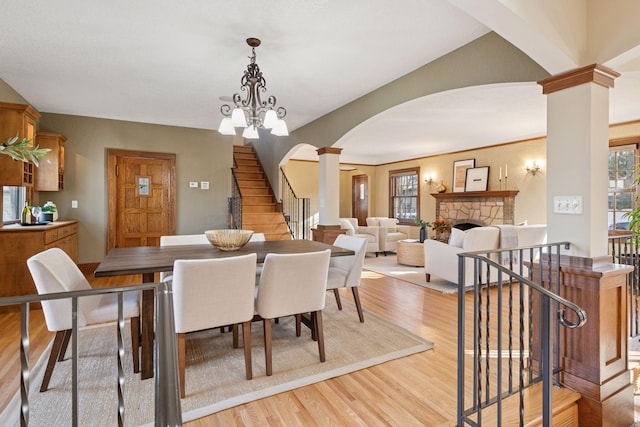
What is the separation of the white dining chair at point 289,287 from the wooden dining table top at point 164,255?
14.0 inches

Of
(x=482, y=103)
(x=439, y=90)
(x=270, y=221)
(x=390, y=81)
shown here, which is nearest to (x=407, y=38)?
(x=439, y=90)

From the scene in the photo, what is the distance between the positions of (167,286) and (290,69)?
2.87m

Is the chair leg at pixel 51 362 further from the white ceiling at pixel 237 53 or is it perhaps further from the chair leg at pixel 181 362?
the white ceiling at pixel 237 53

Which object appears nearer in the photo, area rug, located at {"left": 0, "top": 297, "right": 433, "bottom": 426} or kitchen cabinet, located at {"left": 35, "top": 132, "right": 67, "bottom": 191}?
area rug, located at {"left": 0, "top": 297, "right": 433, "bottom": 426}

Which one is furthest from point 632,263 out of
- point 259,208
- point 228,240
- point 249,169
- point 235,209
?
point 249,169

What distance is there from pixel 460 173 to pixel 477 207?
0.93 metres

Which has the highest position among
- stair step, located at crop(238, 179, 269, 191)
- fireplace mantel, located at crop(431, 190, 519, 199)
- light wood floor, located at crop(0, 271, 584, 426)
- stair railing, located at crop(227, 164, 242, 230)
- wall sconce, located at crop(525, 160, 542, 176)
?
wall sconce, located at crop(525, 160, 542, 176)

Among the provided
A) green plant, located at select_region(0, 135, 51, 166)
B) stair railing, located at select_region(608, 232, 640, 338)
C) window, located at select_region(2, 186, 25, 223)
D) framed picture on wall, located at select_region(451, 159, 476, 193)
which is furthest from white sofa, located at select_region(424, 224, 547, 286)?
window, located at select_region(2, 186, 25, 223)

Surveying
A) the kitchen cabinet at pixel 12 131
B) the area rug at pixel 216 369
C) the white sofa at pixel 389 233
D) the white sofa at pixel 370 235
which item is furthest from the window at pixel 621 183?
the kitchen cabinet at pixel 12 131

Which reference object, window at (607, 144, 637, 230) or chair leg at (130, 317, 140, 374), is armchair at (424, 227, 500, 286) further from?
chair leg at (130, 317, 140, 374)

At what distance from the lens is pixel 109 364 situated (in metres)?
2.44

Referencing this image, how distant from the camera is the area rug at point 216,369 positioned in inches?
75.7

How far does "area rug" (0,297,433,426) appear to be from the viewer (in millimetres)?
1923

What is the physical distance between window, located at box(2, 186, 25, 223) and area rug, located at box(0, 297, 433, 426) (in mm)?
2402
